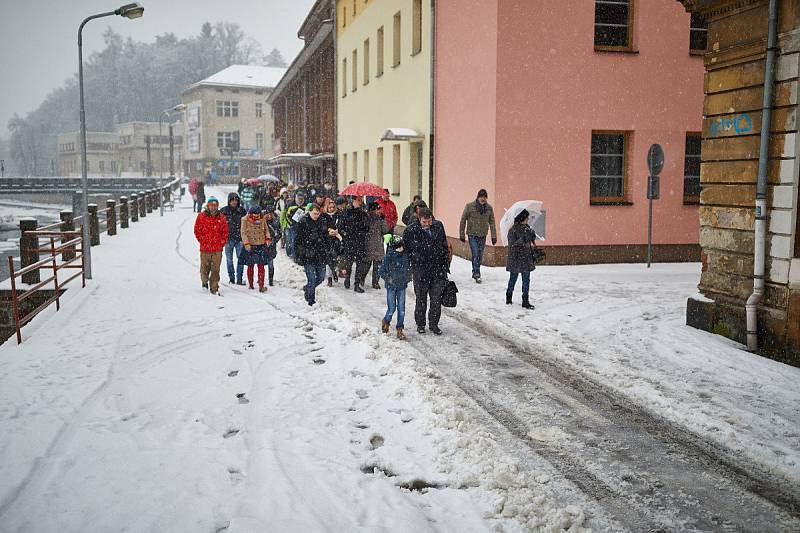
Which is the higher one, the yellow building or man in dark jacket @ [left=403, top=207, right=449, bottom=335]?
the yellow building

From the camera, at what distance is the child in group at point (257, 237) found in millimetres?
12992

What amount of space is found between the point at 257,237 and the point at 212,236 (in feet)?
2.53

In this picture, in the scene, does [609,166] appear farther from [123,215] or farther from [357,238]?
[123,215]

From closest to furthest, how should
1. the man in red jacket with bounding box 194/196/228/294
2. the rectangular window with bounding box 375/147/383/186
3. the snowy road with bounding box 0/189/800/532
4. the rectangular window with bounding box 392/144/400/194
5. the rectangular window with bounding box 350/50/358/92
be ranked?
1. the snowy road with bounding box 0/189/800/532
2. the man in red jacket with bounding box 194/196/228/294
3. the rectangular window with bounding box 392/144/400/194
4. the rectangular window with bounding box 375/147/383/186
5. the rectangular window with bounding box 350/50/358/92

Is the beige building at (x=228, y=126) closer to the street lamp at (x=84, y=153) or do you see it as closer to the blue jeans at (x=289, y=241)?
the blue jeans at (x=289, y=241)

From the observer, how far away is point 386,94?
24953mm

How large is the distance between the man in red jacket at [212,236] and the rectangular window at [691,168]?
10507 millimetres

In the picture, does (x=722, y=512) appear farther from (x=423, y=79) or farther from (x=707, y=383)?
(x=423, y=79)

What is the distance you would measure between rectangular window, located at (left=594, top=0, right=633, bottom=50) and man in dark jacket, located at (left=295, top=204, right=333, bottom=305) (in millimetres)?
8440

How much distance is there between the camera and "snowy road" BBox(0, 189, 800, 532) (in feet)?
15.4

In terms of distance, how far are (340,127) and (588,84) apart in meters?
19.3

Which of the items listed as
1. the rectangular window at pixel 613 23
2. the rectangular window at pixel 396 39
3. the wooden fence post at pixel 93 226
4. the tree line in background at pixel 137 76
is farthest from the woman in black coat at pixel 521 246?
the tree line in background at pixel 137 76

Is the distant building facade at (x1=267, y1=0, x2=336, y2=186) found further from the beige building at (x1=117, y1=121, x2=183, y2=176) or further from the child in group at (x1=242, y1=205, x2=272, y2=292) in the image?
the beige building at (x1=117, y1=121, x2=183, y2=176)

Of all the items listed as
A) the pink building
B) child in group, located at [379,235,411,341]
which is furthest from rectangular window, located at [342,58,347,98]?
child in group, located at [379,235,411,341]
